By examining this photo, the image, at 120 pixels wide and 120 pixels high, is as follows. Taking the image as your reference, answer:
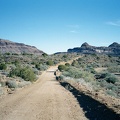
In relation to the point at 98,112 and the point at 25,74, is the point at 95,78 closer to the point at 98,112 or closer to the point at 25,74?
the point at 25,74

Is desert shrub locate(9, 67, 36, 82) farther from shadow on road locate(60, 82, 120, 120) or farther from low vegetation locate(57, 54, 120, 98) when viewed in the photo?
shadow on road locate(60, 82, 120, 120)

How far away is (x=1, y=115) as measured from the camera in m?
11.6

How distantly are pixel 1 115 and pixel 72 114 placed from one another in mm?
3922

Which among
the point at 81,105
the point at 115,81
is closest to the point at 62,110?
the point at 81,105

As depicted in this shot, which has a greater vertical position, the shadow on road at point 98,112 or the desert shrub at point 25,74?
the desert shrub at point 25,74

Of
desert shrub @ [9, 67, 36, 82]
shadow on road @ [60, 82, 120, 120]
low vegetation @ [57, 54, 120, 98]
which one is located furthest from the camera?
desert shrub @ [9, 67, 36, 82]

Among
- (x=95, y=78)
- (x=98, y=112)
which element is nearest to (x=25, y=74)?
(x=95, y=78)

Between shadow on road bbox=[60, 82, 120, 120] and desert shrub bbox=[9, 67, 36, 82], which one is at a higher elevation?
desert shrub bbox=[9, 67, 36, 82]

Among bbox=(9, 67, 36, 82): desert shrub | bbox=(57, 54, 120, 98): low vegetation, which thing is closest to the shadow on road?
bbox=(57, 54, 120, 98): low vegetation

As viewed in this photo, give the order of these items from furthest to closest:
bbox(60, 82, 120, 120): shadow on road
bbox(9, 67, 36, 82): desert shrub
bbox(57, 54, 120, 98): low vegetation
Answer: bbox(9, 67, 36, 82): desert shrub, bbox(57, 54, 120, 98): low vegetation, bbox(60, 82, 120, 120): shadow on road

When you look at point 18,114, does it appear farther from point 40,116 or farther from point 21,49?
point 21,49

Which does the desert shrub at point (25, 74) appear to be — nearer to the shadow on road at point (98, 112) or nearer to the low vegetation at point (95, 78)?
the low vegetation at point (95, 78)

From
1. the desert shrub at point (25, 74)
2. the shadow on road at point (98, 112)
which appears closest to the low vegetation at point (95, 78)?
the desert shrub at point (25, 74)

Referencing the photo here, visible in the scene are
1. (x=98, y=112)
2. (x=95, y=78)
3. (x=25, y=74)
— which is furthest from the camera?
(x=95, y=78)
